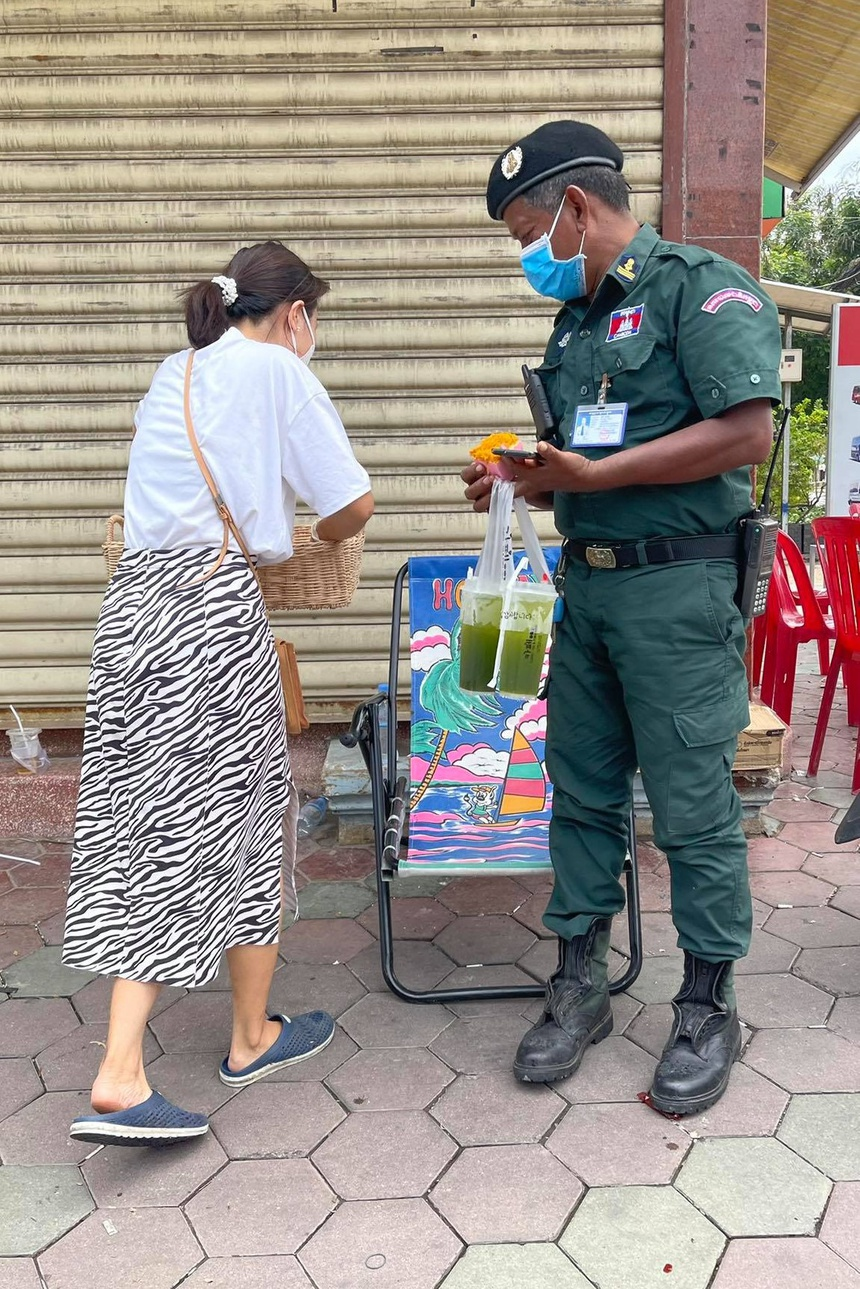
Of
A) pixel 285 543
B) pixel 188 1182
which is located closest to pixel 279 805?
pixel 285 543

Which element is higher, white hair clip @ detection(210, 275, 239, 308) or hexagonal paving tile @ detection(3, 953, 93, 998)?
white hair clip @ detection(210, 275, 239, 308)

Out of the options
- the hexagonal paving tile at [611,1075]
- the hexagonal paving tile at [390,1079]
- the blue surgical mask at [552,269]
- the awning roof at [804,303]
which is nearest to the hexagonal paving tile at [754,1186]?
the hexagonal paving tile at [611,1075]

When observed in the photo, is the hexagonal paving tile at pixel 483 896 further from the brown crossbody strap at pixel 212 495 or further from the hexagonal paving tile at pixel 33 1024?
the brown crossbody strap at pixel 212 495

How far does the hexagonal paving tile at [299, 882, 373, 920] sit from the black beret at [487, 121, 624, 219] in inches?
86.7

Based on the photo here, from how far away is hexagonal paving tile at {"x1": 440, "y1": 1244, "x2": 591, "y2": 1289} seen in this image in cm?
190

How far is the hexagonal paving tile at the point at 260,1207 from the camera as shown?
2023 millimetres

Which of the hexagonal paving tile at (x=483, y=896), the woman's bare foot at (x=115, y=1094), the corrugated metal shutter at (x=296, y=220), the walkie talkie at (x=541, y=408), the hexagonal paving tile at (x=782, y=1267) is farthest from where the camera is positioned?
the corrugated metal shutter at (x=296, y=220)

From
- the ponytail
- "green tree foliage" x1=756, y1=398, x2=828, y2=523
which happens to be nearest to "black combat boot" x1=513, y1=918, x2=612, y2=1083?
the ponytail

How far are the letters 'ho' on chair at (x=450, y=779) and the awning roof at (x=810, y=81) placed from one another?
156 inches

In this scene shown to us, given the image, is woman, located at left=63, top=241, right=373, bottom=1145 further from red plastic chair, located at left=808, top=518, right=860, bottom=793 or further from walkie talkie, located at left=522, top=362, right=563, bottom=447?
red plastic chair, located at left=808, top=518, right=860, bottom=793

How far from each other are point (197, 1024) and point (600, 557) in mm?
1605

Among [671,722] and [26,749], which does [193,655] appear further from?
[26,749]

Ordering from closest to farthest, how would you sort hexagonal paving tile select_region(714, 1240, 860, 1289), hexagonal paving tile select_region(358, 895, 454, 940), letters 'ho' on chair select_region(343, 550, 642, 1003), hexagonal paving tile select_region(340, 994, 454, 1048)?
hexagonal paving tile select_region(714, 1240, 860, 1289) < hexagonal paving tile select_region(340, 994, 454, 1048) < letters 'ho' on chair select_region(343, 550, 642, 1003) < hexagonal paving tile select_region(358, 895, 454, 940)

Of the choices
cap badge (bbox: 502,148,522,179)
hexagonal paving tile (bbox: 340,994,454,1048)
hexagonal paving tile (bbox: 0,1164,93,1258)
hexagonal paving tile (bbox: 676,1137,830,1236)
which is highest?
cap badge (bbox: 502,148,522,179)
